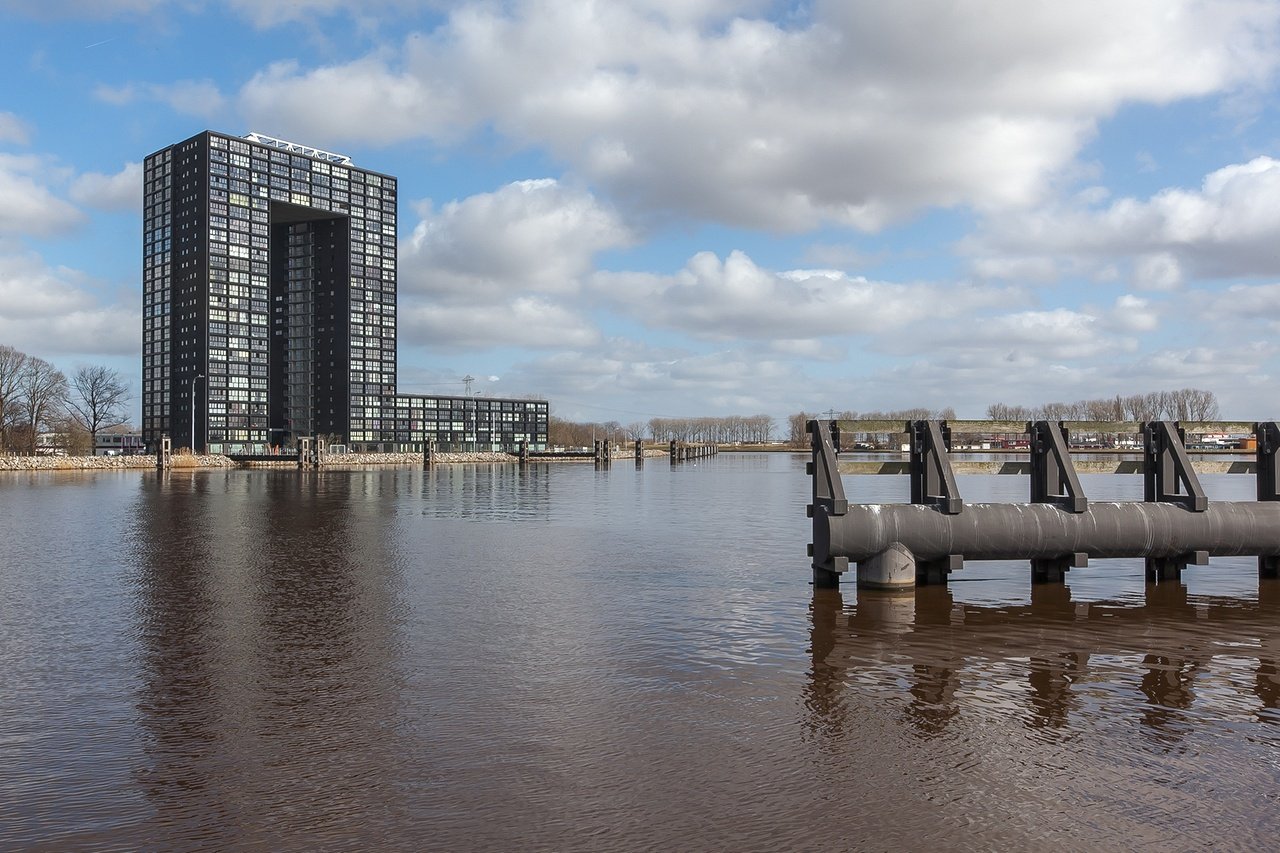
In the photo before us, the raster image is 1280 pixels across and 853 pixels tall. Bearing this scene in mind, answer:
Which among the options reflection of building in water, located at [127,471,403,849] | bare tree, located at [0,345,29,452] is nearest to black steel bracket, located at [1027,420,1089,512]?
reflection of building in water, located at [127,471,403,849]

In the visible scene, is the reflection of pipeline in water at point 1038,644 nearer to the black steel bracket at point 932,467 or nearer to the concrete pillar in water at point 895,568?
the concrete pillar in water at point 895,568

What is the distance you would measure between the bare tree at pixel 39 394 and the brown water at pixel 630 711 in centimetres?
13817

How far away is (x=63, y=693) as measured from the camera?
468 inches

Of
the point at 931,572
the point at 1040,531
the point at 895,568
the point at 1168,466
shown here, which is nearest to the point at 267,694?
the point at 895,568

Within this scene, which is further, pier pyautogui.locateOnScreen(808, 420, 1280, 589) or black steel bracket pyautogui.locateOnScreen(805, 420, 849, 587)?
pier pyautogui.locateOnScreen(808, 420, 1280, 589)

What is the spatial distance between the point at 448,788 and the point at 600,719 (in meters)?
2.53

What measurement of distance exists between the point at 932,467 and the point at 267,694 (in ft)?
46.1

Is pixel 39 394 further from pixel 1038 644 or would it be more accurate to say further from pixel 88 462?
pixel 1038 644

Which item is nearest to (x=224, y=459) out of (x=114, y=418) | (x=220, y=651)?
(x=114, y=418)

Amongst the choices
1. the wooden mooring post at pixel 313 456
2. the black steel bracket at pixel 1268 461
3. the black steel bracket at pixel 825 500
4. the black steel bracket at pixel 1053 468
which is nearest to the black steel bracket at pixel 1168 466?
the black steel bracket at pixel 1268 461

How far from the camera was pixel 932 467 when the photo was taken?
65.6 ft

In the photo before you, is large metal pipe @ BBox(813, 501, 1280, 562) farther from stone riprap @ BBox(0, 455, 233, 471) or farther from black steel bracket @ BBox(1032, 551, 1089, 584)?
stone riprap @ BBox(0, 455, 233, 471)

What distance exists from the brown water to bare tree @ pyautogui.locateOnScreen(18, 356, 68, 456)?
138 metres

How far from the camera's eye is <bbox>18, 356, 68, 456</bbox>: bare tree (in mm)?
139125
